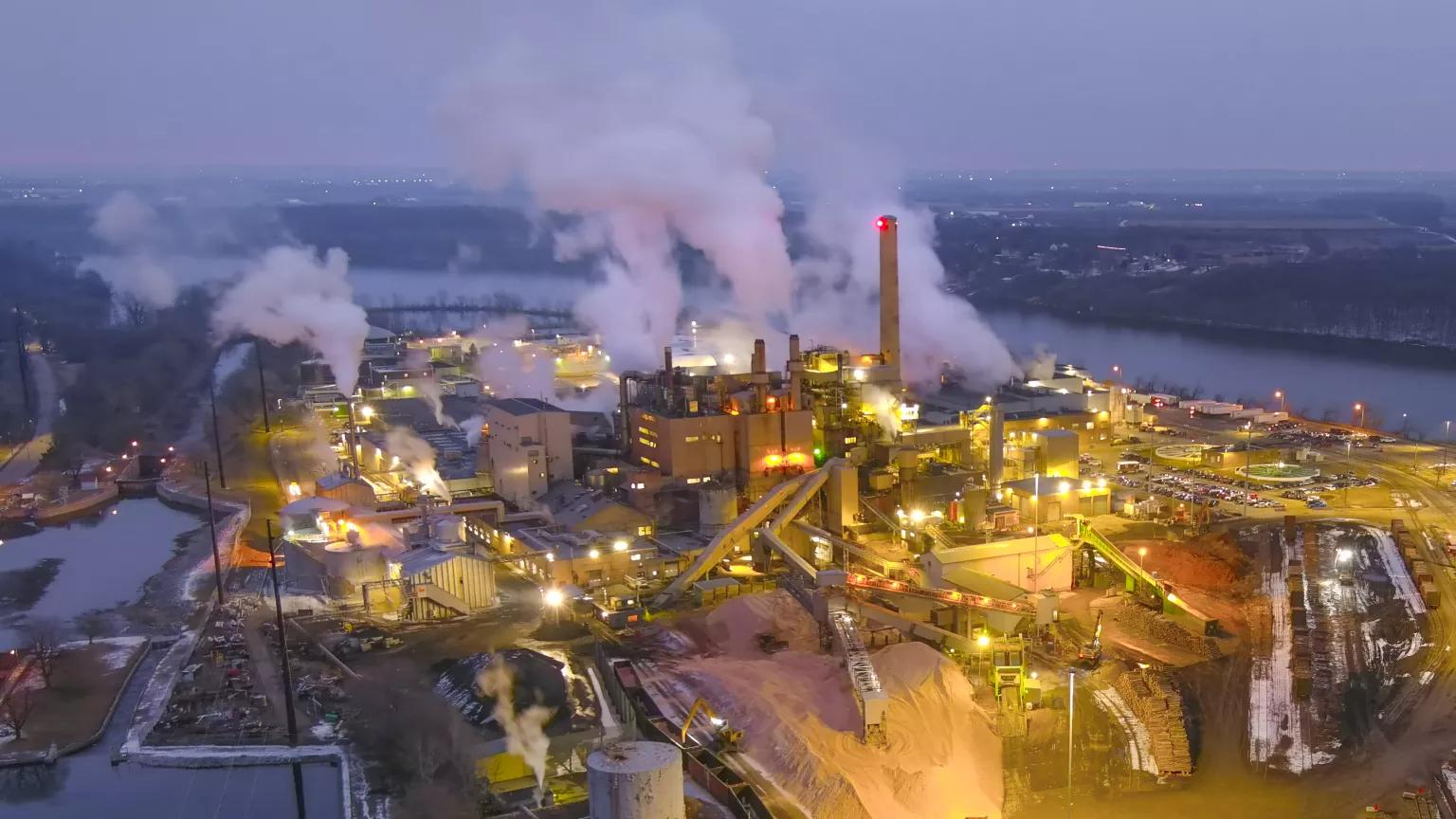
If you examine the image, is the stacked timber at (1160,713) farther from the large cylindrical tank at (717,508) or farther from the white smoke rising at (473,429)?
the white smoke rising at (473,429)

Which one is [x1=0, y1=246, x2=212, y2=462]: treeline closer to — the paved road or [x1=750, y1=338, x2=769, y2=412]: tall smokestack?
the paved road

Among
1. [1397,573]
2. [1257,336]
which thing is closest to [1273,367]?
[1257,336]

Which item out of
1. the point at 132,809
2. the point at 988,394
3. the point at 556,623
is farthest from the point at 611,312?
the point at 132,809

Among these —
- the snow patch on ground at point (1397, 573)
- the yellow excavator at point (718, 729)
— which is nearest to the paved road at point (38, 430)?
the yellow excavator at point (718, 729)

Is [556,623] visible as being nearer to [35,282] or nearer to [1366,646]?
[1366,646]

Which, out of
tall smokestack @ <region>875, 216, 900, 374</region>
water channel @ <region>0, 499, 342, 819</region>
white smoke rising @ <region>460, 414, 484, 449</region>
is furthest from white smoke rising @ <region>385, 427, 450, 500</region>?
tall smokestack @ <region>875, 216, 900, 374</region>
